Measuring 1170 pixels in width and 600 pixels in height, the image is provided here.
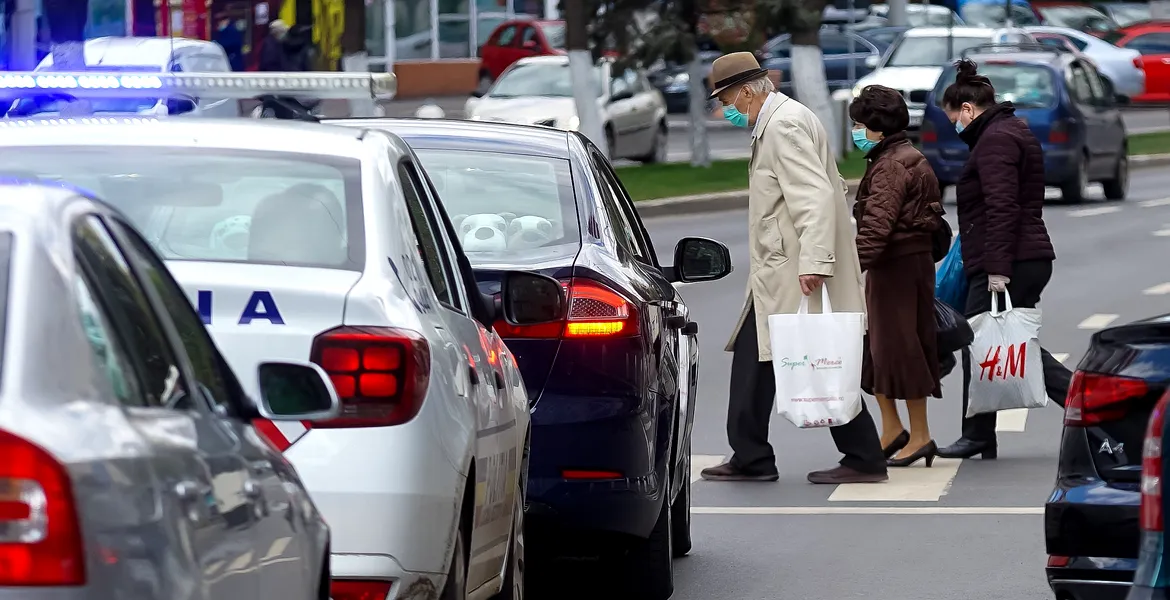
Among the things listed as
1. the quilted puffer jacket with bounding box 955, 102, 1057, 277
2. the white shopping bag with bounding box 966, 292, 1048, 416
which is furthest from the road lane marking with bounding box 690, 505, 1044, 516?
the quilted puffer jacket with bounding box 955, 102, 1057, 277

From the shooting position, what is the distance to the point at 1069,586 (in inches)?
224

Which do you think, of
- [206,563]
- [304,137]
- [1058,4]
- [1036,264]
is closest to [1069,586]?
[304,137]

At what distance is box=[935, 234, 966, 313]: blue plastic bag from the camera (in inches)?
439

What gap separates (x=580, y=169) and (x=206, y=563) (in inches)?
170

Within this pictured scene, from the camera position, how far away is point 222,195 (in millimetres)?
5230

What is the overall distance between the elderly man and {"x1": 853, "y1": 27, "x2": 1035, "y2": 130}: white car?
2094cm

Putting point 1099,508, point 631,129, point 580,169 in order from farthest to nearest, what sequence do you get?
1. point 631,129
2. point 580,169
3. point 1099,508

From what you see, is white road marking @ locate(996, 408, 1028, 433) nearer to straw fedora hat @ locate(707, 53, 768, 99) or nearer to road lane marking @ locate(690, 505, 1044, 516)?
road lane marking @ locate(690, 505, 1044, 516)

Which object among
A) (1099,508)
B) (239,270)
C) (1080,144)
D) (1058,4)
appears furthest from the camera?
(1058,4)

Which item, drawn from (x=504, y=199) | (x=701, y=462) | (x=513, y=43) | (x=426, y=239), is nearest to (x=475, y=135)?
(x=504, y=199)

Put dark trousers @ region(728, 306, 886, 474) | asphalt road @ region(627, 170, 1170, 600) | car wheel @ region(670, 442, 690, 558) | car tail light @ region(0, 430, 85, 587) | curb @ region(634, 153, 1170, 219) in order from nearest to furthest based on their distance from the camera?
car tail light @ region(0, 430, 85, 587) → asphalt road @ region(627, 170, 1170, 600) → car wheel @ region(670, 442, 690, 558) → dark trousers @ region(728, 306, 886, 474) → curb @ region(634, 153, 1170, 219)

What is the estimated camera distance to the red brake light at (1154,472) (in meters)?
4.29

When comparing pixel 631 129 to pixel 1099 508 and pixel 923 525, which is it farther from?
pixel 1099 508

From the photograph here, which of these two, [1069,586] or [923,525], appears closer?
[1069,586]
